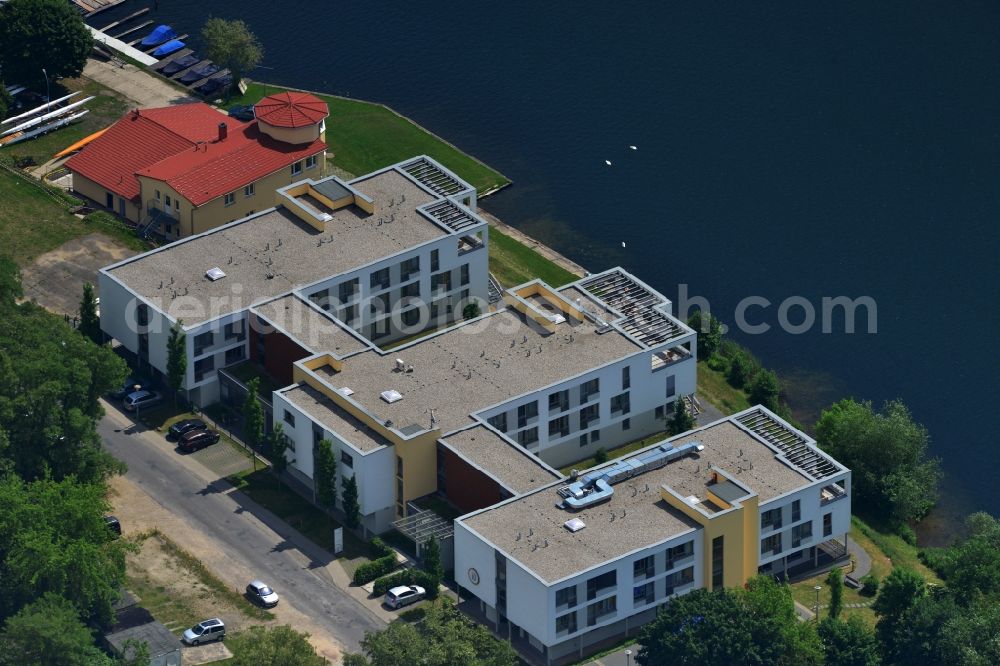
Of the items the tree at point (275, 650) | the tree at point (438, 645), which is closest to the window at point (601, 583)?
the tree at point (438, 645)

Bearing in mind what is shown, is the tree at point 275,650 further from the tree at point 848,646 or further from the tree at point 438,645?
the tree at point 848,646

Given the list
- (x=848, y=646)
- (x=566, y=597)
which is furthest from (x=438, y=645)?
(x=848, y=646)

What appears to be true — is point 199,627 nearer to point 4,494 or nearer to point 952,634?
point 4,494

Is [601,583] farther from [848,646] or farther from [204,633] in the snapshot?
[204,633]

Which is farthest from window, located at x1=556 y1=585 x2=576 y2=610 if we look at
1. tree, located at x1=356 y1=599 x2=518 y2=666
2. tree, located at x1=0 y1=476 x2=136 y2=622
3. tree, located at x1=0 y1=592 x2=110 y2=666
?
tree, located at x1=0 y1=592 x2=110 y2=666

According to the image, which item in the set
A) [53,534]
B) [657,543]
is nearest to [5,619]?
[53,534]

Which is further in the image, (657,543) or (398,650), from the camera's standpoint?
(657,543)
